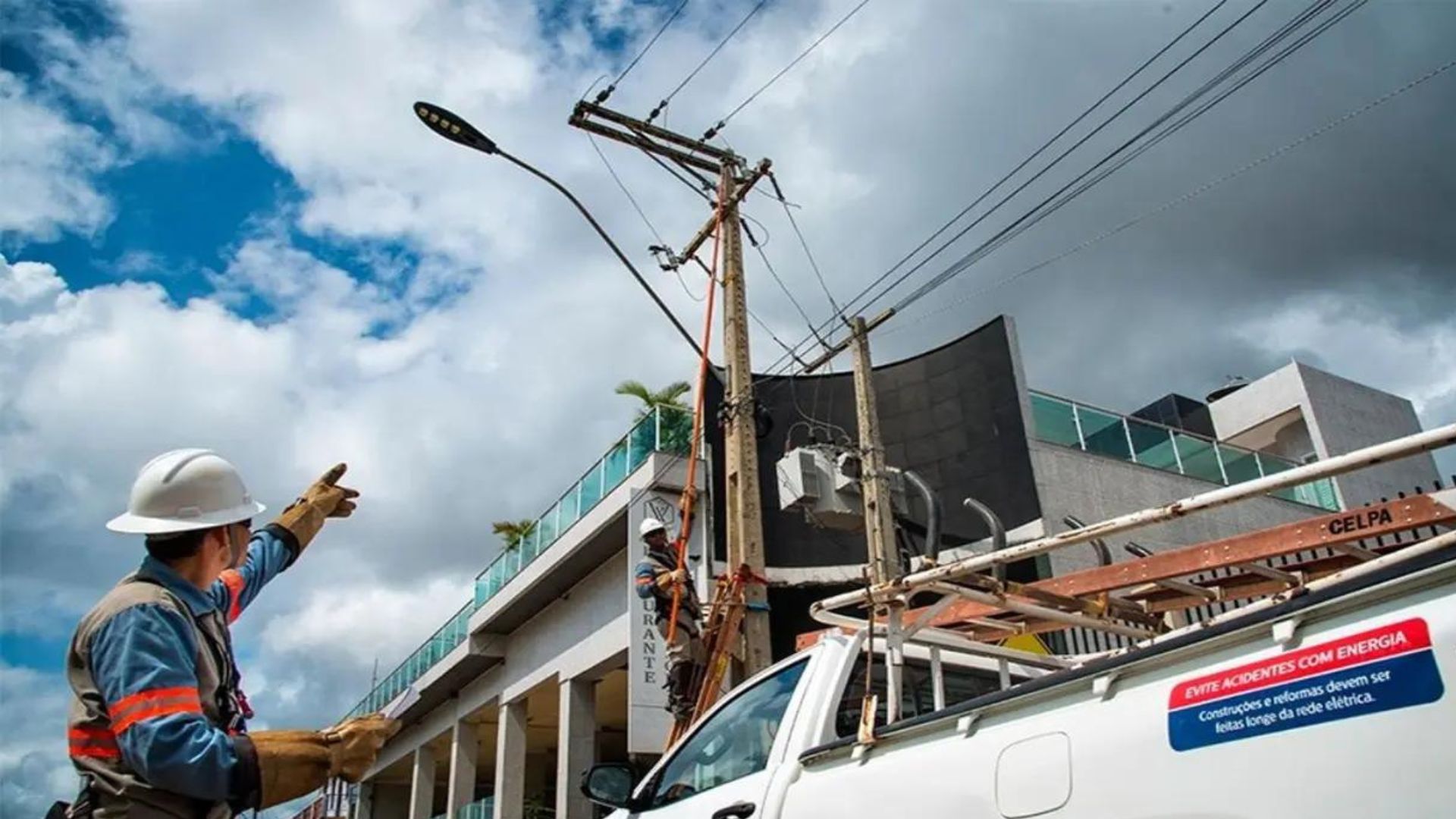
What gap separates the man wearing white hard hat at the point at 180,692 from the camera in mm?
2404

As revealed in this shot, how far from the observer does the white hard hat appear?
279 centimetres

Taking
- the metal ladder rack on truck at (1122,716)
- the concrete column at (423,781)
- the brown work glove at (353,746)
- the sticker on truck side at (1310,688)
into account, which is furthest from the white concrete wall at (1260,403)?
the brown work glove at (353,746)

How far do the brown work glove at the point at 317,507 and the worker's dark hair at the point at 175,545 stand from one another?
2.62 feet

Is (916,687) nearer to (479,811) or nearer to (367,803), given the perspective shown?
(479,811)

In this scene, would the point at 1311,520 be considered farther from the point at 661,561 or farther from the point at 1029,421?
the point at 1029,421

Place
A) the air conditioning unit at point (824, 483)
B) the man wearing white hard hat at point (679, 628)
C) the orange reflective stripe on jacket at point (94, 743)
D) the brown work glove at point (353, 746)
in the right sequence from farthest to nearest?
the air conditioning unit at point (824, 483)
the man wearing white hard hat at point (679, 628)
the brown work glove at point (353, 746)
the orange reflective stripe on jacket at point (94, 743)

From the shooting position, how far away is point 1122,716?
260 cm

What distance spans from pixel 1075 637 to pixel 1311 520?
688 cm

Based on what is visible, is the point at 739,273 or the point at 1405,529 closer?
the point at 1405,529

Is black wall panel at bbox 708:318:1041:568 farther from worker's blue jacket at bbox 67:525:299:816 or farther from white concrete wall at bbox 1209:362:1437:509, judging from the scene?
worker's blue jacket at bbox 67:525:299:816

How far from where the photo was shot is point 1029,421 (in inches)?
711

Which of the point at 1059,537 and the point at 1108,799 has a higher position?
the point at 1059,537

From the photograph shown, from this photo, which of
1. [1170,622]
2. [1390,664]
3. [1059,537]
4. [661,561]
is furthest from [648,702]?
[1390,664]

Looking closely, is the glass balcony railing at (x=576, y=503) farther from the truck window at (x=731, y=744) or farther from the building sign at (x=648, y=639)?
the truck window at (x=731, y=744)
